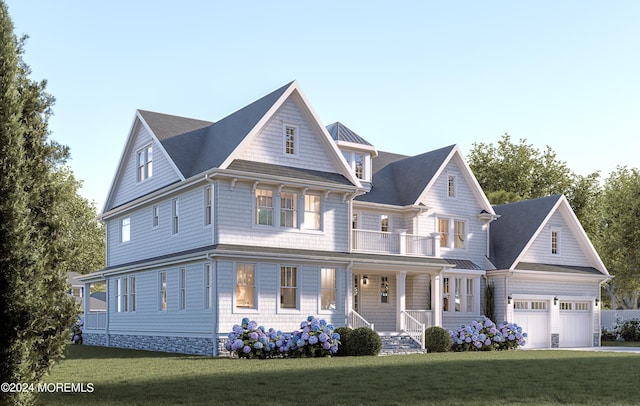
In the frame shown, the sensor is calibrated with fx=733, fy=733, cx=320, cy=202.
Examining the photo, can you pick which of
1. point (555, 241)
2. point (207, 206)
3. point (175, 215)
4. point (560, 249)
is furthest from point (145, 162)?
point (560, 249)

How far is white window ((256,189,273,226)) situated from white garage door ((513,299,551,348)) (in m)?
14.7

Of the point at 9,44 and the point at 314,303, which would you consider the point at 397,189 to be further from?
the point at 9,44

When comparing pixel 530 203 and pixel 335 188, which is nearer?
pixel 335 188

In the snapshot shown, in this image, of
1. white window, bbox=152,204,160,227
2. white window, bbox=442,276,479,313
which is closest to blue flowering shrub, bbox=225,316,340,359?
white window, bbox=152,204,160,227

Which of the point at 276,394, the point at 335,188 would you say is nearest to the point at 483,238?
the point at 335,188

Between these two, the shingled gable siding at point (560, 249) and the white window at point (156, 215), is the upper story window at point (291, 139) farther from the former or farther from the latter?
the shingled gable siding at point (560, 249)

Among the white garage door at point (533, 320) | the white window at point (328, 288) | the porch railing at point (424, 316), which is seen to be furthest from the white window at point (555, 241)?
the white window at point (328, 288)

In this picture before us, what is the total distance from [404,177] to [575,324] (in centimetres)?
1177

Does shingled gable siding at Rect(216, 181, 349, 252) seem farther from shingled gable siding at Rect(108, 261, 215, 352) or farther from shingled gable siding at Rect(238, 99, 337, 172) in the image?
shingled gable siding at Rect(108, 261, 215, 352)

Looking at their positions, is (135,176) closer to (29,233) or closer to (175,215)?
(175,215)

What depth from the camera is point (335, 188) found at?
2919cm

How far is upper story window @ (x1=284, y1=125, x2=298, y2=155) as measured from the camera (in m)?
29.1

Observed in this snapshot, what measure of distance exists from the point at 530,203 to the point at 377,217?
9972 mm

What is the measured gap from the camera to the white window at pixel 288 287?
27.8m
